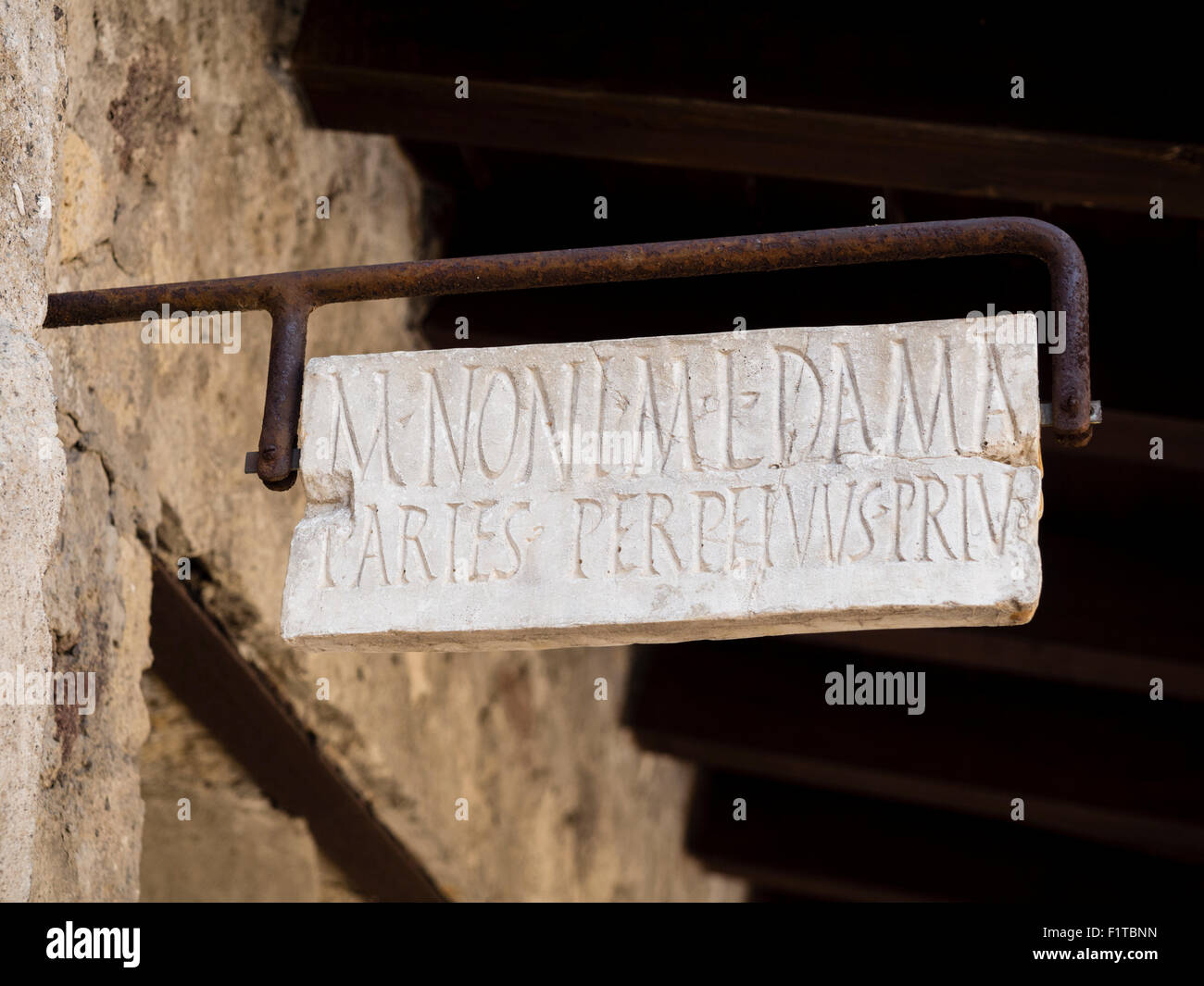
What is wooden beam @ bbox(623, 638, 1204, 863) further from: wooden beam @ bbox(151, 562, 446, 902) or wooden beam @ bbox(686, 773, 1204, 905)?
wooden beam @ bbox(151, 562, 446, 902)

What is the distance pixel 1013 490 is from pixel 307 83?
1.77m

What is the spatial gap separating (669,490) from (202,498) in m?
1.08

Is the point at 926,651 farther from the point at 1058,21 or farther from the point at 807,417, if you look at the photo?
the point at 807,417

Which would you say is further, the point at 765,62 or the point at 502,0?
the point at 502,0

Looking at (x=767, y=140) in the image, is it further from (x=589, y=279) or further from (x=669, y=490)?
(x=669, y=490)

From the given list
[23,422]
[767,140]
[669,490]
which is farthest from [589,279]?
[767,140]

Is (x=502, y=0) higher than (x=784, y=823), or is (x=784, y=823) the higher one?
(x=502, y=0)

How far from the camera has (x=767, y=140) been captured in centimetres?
251

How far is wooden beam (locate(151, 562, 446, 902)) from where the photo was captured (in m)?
2.31

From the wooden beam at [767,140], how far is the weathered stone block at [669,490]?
102 cm

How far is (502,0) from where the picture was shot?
2600mm
